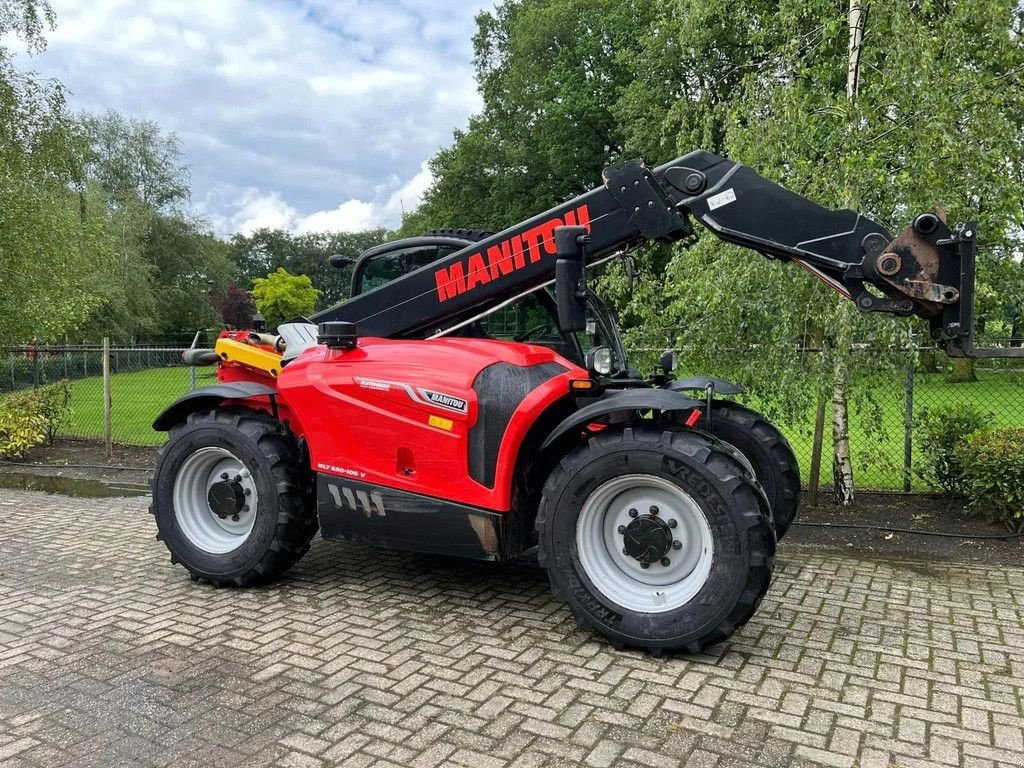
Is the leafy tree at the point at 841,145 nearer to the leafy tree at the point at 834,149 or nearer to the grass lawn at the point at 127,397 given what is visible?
the leafy tree at the point at 834,149

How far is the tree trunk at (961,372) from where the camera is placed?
762 centimetres

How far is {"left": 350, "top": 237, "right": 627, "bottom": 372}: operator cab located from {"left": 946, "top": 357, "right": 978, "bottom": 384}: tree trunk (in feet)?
12.7

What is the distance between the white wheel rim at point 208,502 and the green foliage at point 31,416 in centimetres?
668

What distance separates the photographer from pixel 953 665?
13.0 ft

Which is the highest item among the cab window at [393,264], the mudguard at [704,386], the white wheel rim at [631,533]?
the cab window at [393,264]

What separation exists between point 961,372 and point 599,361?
16.7ft

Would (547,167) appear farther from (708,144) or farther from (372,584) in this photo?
(372,584)

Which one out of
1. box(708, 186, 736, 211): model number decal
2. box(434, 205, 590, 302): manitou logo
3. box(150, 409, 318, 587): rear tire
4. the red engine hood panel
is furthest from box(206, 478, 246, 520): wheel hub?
box(708, 186, 736, 211): model number decal

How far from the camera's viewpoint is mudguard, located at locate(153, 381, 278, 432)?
536cm

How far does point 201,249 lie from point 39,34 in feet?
99.7

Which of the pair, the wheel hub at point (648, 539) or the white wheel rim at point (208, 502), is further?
the white wheel rim at point (208, 502)

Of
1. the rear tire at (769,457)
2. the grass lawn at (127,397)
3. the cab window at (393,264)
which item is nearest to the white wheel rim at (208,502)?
the cab window at (393,264)

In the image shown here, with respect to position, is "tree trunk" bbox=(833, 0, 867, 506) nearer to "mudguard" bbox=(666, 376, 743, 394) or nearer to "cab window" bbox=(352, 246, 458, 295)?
"mudguard" bbox=(666, 376, 743, 394)

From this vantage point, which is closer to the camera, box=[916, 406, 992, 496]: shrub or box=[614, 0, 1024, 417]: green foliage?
box=[614, 0, 1024, 417]: green foliage
